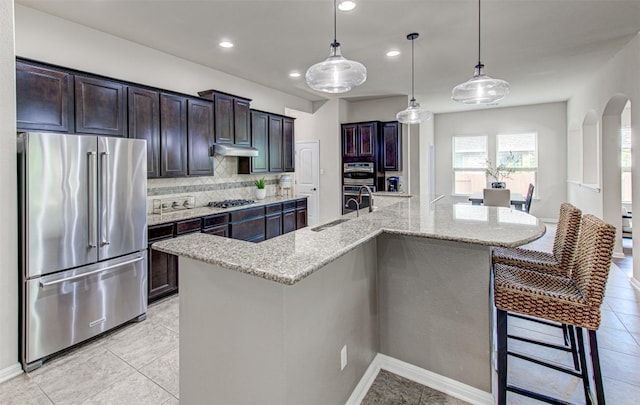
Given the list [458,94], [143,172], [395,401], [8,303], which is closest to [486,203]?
[458,94]

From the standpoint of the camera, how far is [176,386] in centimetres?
218

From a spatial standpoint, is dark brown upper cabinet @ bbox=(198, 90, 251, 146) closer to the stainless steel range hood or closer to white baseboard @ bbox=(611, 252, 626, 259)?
the stainless steel range hood

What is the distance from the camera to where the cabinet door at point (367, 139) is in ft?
21.8

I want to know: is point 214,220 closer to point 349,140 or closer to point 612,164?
point 349,140

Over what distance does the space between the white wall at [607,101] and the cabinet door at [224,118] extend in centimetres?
498

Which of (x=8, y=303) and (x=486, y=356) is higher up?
(x=8, y=303)

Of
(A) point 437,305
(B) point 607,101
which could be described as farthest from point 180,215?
(B) point 607,101

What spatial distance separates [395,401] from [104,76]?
12.5 ft

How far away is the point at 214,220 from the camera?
159 inches

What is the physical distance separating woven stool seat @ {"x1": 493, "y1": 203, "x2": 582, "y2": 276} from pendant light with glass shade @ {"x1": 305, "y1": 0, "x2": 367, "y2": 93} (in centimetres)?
170

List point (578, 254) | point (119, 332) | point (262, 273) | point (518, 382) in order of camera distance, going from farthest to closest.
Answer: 1. point (119, 332)
2. point (518, 382)
3. point (578, 254)
4. point (262, 273)

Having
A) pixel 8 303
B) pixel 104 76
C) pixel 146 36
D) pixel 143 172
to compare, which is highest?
pixel 146 36

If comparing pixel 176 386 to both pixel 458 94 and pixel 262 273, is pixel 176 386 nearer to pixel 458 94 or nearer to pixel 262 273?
pixel 262 273

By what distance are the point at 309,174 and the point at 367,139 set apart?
1550mm
